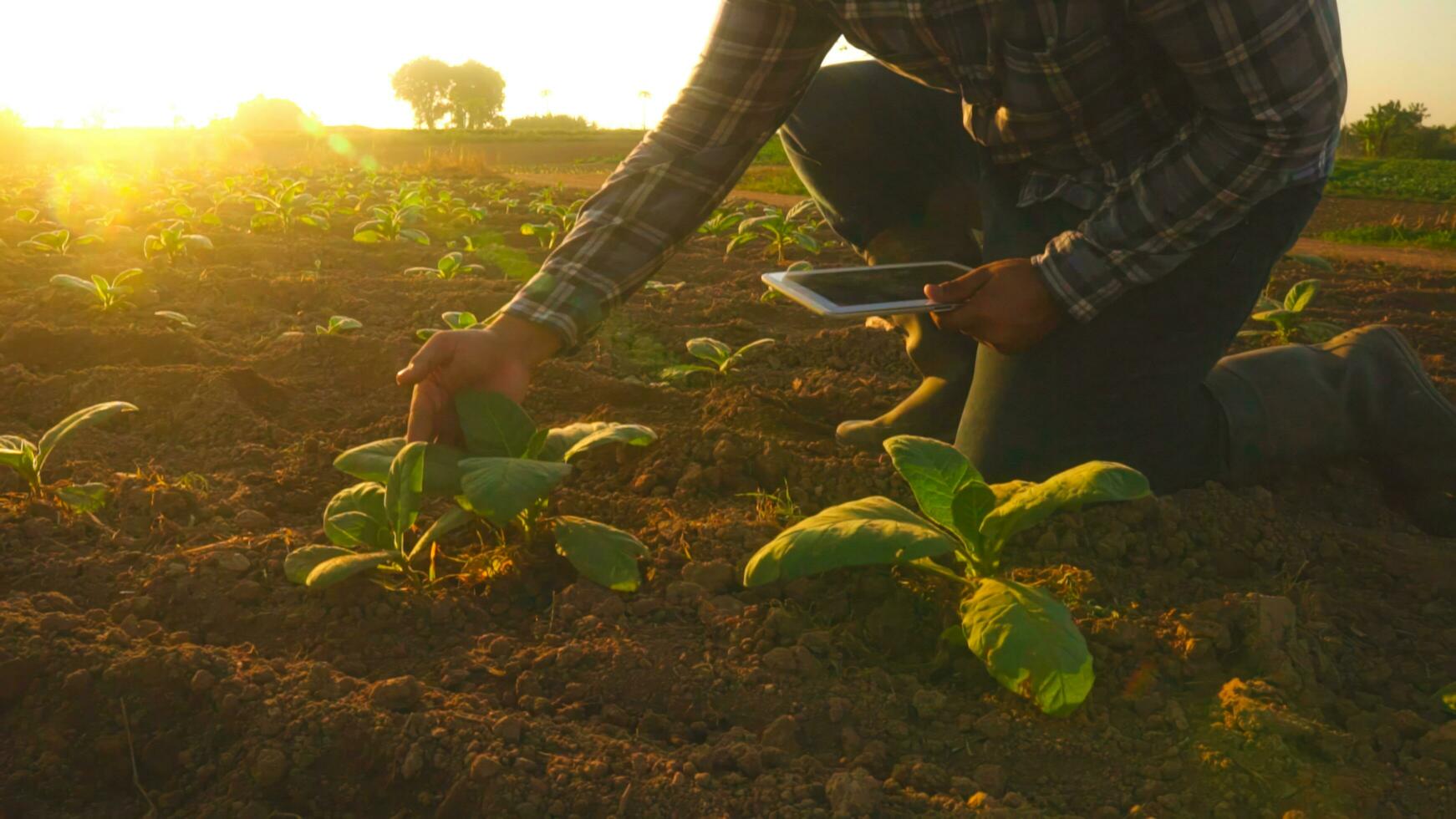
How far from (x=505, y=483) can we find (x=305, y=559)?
0.40m

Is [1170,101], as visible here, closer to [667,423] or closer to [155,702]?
[667,423]

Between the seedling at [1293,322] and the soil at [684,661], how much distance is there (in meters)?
1.03

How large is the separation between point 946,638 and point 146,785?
110 cm

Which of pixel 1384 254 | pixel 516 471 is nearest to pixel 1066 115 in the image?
pixel 516 471

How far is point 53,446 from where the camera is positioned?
83.4 inches

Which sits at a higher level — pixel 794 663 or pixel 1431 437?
pixel 1431 437

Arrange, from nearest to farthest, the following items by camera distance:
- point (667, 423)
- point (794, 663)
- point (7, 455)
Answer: point (794, 663) → point (7, 455) → point (667, 423)

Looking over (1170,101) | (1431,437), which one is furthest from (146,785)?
(1431,437)

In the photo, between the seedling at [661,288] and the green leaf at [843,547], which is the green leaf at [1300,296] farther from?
the green leaf at [843,547]

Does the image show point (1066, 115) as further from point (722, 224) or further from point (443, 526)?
point (722, 224)

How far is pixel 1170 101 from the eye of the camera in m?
2.20

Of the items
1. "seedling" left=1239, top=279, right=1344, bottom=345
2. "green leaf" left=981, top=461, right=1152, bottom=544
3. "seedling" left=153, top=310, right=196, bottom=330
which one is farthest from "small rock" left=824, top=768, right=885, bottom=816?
"seedling" left=153, top=310, right=196, bottom=330

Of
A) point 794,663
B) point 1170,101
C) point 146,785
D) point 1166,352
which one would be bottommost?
A: point 146,785

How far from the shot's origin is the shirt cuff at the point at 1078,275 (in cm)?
211
